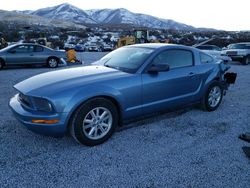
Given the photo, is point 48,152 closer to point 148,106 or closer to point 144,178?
point 144,178

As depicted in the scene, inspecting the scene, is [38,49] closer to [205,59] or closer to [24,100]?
[205,59]

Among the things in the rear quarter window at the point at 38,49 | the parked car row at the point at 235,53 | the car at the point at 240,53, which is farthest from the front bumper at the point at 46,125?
the car at the point at 240,53

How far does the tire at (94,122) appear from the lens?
3821 mm

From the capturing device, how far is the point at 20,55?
42.1 ft

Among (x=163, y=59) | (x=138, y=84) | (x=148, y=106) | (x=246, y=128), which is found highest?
(x=163, y=59)

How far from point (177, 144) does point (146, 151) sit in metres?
0.58

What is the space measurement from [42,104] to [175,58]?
2659mm

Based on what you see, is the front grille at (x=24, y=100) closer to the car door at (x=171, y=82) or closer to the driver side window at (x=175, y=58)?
the car door at (x=171, y=82)

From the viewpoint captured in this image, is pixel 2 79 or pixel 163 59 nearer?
pixel 163 59

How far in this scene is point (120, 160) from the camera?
3.68 meters

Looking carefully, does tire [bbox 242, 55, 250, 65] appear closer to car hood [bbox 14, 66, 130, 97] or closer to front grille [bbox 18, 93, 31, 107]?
car hood [bbox 14, 66, 130, 97]

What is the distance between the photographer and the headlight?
3635 mm

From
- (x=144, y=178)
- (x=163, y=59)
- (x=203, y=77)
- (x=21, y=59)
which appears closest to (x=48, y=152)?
(x=144, y=178)

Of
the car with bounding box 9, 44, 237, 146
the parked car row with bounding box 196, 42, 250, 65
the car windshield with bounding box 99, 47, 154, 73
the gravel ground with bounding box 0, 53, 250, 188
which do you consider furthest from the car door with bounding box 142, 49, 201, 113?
the parked car row with bounding box 196, 42, 250, 65
